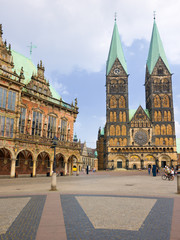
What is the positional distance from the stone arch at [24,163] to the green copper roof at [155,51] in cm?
6209

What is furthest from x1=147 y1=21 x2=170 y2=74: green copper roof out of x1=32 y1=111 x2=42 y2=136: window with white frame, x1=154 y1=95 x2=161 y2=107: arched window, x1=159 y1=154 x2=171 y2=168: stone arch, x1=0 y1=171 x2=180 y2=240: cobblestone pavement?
x1=0 y1=171 x2=180 y2=240: cobblestone pavement

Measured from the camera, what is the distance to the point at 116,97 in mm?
75875

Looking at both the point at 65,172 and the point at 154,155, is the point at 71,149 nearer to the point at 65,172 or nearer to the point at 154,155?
the point at 65,172

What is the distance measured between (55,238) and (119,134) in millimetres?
69487

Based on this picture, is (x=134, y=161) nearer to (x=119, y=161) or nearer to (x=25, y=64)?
(x=119, y=161)

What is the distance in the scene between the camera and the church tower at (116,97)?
73062 mm

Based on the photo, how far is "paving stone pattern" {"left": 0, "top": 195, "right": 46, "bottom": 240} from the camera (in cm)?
473

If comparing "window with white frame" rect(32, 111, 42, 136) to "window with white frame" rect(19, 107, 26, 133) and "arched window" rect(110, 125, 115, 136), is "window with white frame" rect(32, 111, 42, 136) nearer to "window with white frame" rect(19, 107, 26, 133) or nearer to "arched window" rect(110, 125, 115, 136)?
"window with white frame" rect(19, 107, 26, 133)

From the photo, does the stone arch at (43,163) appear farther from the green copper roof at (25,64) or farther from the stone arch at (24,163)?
the green copper roof at (25,64)

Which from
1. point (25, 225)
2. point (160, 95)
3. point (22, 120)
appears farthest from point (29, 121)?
point (160, 95)

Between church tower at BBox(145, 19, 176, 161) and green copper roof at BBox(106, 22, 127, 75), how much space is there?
409 inches

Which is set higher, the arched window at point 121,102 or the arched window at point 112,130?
the arched window at point 121,102

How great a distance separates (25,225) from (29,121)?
972 inches

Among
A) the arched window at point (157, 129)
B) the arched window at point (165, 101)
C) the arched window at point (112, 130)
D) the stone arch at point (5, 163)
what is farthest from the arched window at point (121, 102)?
the stone arch at point (5, 163)
